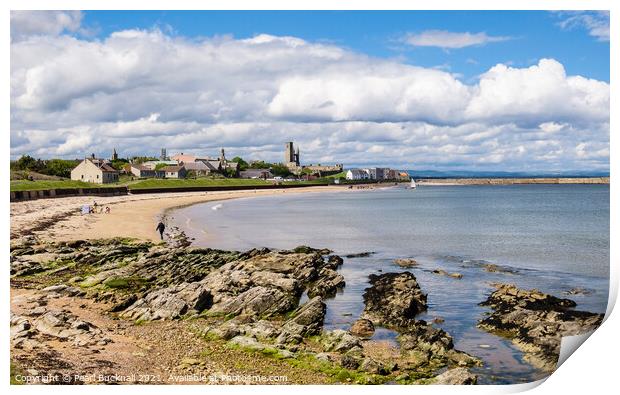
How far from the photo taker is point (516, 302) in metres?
15.7

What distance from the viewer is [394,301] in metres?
15.6

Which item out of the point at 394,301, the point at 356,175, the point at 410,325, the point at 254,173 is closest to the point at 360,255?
the point at 394,301

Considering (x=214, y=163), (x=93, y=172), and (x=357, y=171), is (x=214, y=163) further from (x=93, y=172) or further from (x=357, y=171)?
(x=357, y=171)

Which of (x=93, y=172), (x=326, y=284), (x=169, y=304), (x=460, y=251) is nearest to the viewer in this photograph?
(x=169, y=304)

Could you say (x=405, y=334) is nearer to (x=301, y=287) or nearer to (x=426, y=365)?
(x=426, y=365)

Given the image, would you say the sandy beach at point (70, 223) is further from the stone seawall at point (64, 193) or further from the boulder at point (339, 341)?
the boulder at point (339, 341)

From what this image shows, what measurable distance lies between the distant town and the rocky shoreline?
2391 cm

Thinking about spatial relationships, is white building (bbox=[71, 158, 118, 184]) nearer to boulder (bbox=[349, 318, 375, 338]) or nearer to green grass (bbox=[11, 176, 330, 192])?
green grass (bbox=[11, 176, 330, 192])

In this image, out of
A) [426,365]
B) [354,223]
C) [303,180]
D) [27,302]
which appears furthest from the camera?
[303,180]

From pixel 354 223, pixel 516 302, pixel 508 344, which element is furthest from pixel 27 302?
pixel 354 223

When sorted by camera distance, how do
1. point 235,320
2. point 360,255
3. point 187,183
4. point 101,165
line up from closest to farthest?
point 235,320 < point 360,255 < point 101,165 < point 187,183

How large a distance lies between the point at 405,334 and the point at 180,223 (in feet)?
87.7

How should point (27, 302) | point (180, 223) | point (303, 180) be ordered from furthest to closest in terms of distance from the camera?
point (303, 180) → point (180, 223) → point (27, 302)

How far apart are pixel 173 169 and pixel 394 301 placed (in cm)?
9172
